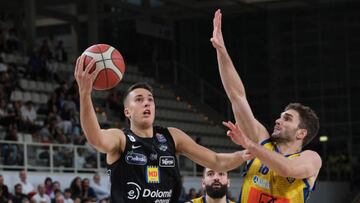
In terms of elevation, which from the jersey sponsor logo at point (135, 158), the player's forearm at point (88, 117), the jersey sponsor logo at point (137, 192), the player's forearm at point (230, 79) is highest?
the player's forearm at point (230, 79)

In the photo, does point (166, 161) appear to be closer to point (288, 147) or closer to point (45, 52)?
point (288, 147)

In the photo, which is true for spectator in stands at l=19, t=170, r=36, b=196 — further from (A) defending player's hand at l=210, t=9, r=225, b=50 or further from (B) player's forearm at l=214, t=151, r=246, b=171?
(A) defending player's hand at l=210, t=9, r=225, b=50

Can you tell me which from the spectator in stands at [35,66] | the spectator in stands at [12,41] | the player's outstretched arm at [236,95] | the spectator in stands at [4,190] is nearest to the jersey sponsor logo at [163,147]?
the player's outstretched arm at [236,95]

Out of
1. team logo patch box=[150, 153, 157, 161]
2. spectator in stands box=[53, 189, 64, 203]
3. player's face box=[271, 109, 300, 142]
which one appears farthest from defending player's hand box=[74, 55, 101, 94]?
spectator in stands box=[53, 189, 64, 203]

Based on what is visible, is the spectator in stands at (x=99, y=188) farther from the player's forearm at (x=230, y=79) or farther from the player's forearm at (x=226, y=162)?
the player's forearm at (x=230, y=79)

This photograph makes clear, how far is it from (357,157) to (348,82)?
2.88 metres

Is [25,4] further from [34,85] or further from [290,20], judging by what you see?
[290,20]

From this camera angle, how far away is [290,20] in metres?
31.8

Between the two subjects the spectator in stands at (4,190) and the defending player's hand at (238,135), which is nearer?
the defending player's hand at (238,135)

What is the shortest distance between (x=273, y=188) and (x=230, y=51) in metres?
26.3

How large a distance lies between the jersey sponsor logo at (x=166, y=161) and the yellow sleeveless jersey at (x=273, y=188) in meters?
0.64

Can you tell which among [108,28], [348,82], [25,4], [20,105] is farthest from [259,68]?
[20,105]

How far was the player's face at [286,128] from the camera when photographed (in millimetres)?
6875

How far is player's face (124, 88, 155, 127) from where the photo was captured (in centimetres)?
681
